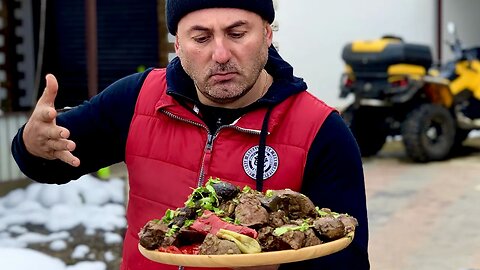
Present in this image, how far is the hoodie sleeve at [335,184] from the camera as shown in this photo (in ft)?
7.25

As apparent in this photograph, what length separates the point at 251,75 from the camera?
212 centimetres

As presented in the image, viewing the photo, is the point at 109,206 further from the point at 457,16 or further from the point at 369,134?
the point at 457,16

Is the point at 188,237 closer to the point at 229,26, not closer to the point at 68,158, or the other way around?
the point at 68,158

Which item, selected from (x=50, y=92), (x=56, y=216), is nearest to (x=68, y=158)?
(x=50, y=92)

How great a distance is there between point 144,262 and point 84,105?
0.51m

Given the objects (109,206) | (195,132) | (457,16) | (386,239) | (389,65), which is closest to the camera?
(195,132)

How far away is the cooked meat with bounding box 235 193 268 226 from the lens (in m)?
1.92

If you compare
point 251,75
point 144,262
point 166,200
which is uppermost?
point 251,75

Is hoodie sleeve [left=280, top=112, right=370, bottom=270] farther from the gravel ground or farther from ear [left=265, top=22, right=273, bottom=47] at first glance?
the gravel ground

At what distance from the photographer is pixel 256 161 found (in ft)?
7.16

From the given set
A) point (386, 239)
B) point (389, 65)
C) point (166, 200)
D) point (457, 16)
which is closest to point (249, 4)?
point (166, 200)

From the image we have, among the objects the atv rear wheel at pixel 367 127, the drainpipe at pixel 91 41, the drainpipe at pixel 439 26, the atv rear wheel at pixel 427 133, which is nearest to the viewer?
the drainpipe at pixel 91 41

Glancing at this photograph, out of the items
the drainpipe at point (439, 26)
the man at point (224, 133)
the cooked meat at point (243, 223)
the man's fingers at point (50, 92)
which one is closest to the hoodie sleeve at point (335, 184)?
the man at point (224, 133)

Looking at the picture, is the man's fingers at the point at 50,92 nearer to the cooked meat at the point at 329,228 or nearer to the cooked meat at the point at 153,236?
the cooked meat at the point at 153,236
